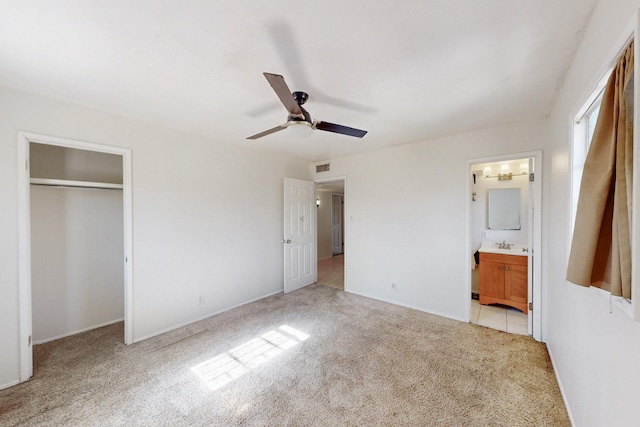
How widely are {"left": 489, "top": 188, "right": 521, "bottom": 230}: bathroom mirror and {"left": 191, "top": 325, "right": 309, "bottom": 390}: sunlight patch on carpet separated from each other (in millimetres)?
3506

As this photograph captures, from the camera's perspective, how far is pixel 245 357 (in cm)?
Result: 238

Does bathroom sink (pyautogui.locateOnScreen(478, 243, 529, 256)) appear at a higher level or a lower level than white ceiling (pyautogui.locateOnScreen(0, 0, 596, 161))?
lower

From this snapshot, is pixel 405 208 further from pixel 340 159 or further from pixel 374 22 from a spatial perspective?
pixel 374 22

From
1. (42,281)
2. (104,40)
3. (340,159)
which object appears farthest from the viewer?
(340,159)

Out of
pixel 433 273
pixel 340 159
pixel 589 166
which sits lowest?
pixel 433 273

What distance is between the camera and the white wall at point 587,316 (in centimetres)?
95

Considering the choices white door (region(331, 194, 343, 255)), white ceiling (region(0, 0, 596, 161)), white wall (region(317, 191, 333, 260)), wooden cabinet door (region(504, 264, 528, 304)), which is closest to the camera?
white ceiling (region(0, 0, 596, 161))

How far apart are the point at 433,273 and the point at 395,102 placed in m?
2.32

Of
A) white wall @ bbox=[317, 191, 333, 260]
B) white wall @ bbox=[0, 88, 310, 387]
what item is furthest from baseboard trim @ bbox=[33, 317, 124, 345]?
white wall @ bbox=[317, 191, 333, 260]

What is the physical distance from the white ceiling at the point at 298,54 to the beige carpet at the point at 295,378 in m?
2.39

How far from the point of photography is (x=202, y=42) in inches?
57.7

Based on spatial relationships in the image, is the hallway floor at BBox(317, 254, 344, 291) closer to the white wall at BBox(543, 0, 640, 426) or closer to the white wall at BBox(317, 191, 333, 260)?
the white wall at BBox(317, 191, 333, 260)

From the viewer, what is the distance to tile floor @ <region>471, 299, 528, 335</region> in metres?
2.89

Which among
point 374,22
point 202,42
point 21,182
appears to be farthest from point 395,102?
point 21,182
